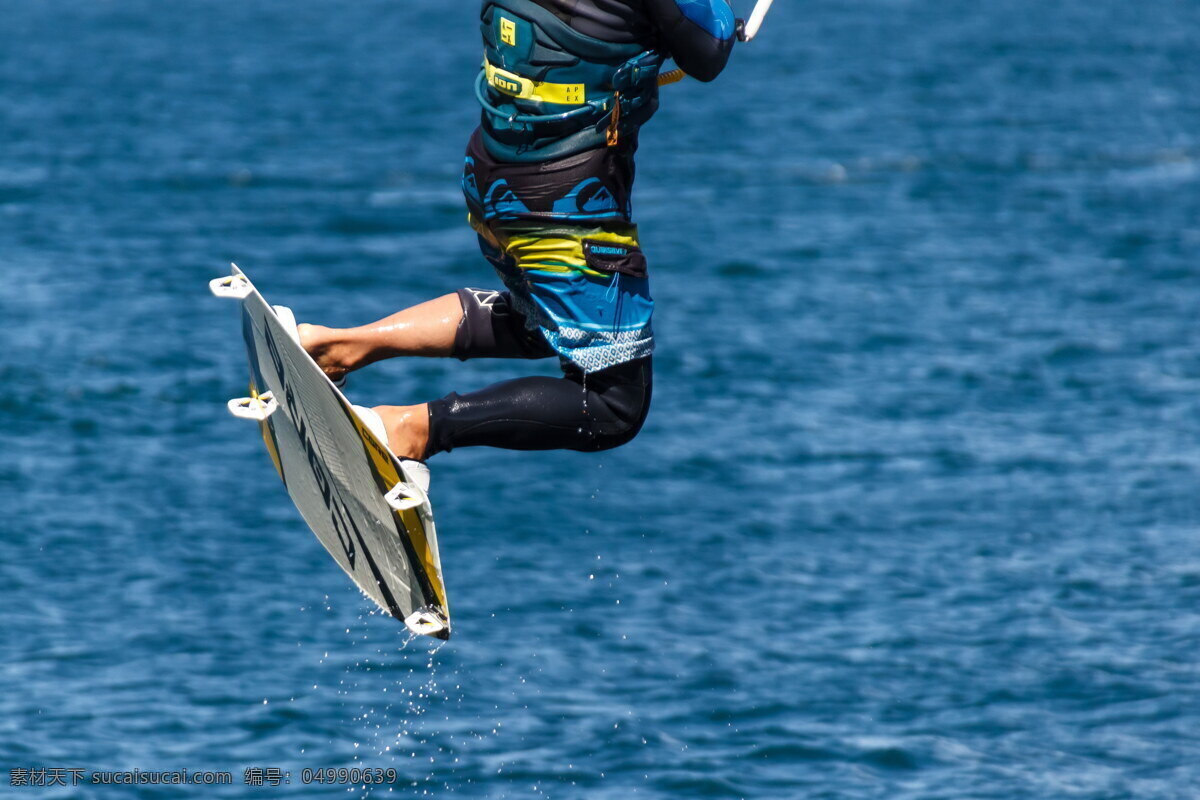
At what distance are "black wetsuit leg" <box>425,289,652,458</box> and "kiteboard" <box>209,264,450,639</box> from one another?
297mm

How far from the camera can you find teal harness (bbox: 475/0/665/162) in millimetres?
7672

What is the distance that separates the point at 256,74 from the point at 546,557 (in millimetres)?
26791

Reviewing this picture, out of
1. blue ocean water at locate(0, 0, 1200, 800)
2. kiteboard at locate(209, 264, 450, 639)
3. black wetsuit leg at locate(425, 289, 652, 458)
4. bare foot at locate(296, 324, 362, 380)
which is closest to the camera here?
kiteboard at locate(209, 264, 450, 639)

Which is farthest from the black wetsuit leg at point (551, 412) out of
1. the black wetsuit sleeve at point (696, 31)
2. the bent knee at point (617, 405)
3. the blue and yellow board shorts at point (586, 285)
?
the black wetsuit sleeve at point (696, 31)

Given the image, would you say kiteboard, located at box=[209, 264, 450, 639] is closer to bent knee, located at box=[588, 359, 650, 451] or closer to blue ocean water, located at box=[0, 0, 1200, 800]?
bent knee, located at box=[588, 359, 650, 451]

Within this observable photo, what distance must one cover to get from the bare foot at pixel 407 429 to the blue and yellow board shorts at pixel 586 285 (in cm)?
64

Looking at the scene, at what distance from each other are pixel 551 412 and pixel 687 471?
15505 millimetres

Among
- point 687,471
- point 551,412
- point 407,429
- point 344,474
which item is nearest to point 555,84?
point 551,412

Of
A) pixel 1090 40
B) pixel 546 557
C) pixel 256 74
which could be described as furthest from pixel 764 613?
pixel 1090 40

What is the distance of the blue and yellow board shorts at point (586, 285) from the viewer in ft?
26.0

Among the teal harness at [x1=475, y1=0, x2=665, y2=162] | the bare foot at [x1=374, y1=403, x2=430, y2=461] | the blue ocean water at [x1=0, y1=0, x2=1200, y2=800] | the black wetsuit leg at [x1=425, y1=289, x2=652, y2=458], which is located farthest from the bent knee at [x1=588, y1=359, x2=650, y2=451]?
the blue ocean water at [x1=0, y1=0, x2=1200, y2=800]

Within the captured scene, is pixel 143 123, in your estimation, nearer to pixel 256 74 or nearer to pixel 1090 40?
pixel 256 74

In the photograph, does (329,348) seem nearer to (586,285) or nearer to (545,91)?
(586,285)

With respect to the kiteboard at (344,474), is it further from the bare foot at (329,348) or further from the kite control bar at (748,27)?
the kite control bar at (748,27)
